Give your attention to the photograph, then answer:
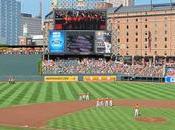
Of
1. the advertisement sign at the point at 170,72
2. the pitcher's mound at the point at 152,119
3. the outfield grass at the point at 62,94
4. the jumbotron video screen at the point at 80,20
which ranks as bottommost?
the pitcher's mound at the point at 152,119

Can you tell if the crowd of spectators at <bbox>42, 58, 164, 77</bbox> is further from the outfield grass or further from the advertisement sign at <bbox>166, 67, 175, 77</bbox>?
the outfield grass

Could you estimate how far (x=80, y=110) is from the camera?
132 feet

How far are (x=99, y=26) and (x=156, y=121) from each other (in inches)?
1869

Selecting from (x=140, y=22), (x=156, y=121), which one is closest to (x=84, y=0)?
(x=156, y=121)

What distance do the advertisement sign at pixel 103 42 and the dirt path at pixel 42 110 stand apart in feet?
107

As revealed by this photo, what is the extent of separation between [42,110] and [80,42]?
4059cm

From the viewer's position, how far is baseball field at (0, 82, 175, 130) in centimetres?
3138

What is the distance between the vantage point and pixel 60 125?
31281 millimetres

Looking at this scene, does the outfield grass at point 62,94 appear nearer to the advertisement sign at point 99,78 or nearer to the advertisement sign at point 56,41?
the advertisement sign at point 99,78

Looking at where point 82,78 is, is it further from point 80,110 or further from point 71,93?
point 80,110

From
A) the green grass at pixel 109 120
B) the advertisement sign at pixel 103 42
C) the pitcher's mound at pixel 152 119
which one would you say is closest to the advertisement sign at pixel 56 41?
the advertisement sign at pixel 103 42

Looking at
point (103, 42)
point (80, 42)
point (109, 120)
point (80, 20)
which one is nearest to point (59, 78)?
point (80, 42)

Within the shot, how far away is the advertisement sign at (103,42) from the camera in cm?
7957

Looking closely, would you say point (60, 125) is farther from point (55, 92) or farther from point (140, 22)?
point (140, 22)
